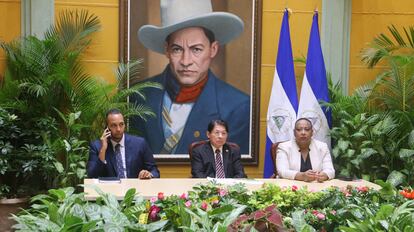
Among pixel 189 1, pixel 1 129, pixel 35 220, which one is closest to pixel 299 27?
pixel 189 1

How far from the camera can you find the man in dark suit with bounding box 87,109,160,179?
19.5ft

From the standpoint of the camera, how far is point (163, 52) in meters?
7.69

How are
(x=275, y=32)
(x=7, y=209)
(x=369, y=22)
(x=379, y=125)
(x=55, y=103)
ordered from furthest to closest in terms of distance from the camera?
(x=369, y=22), (x=275, y=32), (x=55, y=103), (x=379, y=125), (x=7, y=209)

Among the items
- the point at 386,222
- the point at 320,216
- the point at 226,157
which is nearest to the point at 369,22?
the point at 226,157

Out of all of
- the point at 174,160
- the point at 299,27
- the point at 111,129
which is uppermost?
the point at 299,27

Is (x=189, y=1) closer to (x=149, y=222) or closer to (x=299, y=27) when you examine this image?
(x=299, y=27)

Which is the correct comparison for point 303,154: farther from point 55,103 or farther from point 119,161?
point 55,103

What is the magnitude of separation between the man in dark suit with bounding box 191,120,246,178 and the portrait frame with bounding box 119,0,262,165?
5.16 feet

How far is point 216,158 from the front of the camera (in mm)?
6207

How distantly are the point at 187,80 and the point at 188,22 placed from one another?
0.65m

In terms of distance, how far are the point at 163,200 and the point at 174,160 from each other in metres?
4.42

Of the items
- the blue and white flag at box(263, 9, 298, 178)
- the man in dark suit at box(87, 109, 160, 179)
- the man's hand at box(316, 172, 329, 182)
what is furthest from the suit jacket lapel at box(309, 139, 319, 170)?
the man in dark suit at box(87, 109, 160, 179)

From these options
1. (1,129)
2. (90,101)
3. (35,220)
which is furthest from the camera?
(90,101)

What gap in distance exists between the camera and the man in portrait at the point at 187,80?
7.65m
